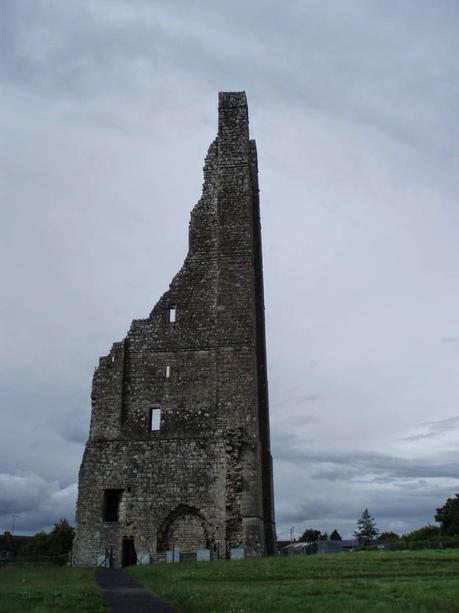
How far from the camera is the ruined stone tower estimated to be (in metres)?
28.1

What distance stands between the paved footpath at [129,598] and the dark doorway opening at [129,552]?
9410 millimetres

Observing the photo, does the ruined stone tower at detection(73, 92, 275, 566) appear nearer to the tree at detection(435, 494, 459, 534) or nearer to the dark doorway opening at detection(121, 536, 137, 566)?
the dark doorway opening at detection(121, 536, 137, 566)

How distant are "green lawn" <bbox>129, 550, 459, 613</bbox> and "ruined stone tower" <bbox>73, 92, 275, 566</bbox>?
6345 millimetres

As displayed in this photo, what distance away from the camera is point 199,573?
18.8m

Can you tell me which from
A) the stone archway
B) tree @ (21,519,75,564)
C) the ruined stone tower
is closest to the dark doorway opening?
the ruined stone tower

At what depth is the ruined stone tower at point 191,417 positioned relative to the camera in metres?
28.1

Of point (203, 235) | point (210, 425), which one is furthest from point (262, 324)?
point (210, 425)

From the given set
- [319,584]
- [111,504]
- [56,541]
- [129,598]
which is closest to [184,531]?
[111,504]

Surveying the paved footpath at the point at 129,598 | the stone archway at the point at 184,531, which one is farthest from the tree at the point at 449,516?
the paved footpath at the point at 129,598

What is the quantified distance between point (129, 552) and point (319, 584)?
612 inches

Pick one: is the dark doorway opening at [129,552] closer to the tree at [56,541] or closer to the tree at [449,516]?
the tree at [56,541]

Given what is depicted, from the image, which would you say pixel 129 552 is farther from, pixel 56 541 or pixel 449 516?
pixel 449 516

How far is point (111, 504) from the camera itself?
29672 mm

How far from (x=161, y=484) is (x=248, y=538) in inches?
173
